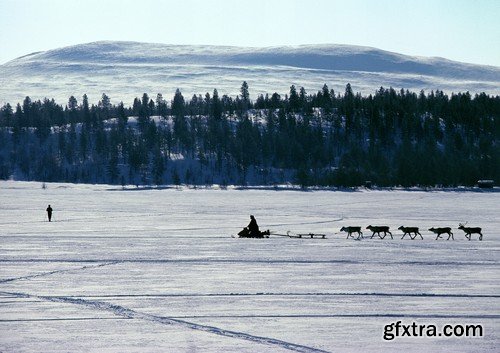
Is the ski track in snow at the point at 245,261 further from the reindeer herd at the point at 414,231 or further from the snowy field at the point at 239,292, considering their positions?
the reindeer herd at the point at 414,231

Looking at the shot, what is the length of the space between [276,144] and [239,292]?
150m

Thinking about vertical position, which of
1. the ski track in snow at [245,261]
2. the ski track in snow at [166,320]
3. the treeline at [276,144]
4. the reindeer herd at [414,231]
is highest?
the ski track in snow at [166,320]

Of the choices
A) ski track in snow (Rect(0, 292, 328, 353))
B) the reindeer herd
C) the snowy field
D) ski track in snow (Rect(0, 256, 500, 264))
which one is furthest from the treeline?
ski track in snow (Rect(0, 292, 328, 353))

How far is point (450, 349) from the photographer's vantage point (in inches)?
444

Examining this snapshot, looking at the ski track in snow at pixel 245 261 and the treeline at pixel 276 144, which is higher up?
the ski track in snow at pixel 245 261

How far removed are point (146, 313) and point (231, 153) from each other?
15544cm

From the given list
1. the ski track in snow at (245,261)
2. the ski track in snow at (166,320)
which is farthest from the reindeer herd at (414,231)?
the ski track in snow at (166,320)

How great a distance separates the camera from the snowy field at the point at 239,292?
468 inches

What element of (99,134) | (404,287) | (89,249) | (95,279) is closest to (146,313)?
(95,279)

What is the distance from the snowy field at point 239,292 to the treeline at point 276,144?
115201mm

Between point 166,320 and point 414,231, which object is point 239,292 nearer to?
point 166,320

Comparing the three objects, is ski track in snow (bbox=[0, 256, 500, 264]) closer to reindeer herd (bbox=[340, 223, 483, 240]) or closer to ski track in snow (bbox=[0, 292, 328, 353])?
ski track in snow (bbox=[0, 292, 328, 353])

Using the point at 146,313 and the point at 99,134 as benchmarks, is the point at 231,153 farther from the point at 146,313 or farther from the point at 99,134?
the point at 146,313

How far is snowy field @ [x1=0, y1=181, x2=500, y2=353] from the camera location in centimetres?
1190
